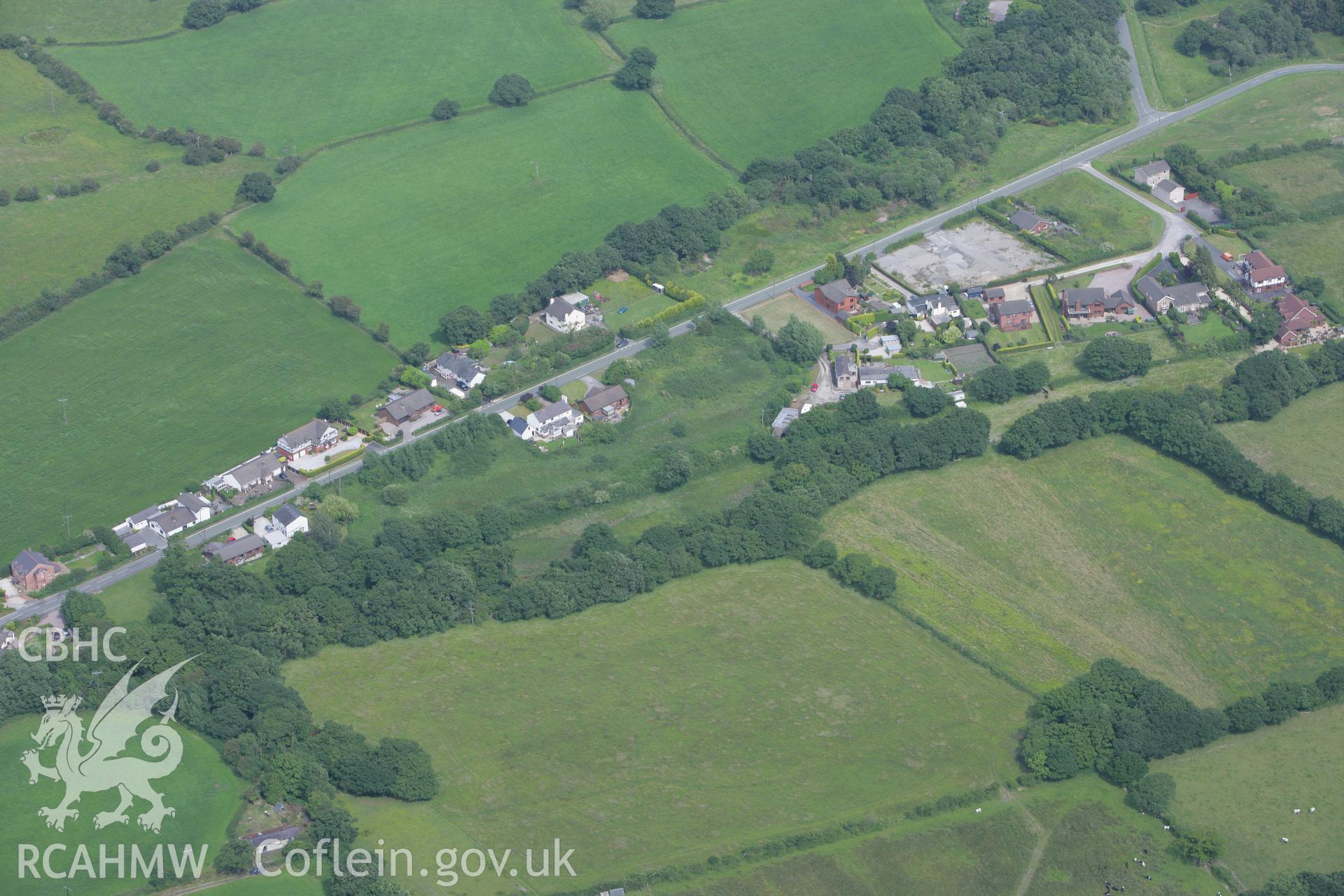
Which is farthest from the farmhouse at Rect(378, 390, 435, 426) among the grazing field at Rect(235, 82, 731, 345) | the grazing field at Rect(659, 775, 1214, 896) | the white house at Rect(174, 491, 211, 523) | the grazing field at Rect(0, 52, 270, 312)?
the grazing field at Rect(659, 775, 1214, 896)

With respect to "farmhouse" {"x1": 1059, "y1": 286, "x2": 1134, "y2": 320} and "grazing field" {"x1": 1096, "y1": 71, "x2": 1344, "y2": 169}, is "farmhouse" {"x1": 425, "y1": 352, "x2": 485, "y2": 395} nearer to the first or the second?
"farmhouse" {"x1": 1059, "y1": 286, "x2": 1134, "y2": 320}

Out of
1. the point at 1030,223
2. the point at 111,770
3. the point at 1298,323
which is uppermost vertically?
the point at 1298,323

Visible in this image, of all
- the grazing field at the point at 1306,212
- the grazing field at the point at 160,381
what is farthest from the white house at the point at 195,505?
the grazing field at the point at 1306,212

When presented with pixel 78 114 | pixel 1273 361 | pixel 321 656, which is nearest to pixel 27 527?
pixel 321 656

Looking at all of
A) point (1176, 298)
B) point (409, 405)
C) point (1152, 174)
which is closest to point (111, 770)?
point (409, 405)

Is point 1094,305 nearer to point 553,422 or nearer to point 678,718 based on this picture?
point 553,422

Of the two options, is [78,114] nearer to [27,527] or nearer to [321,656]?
[27,527]
